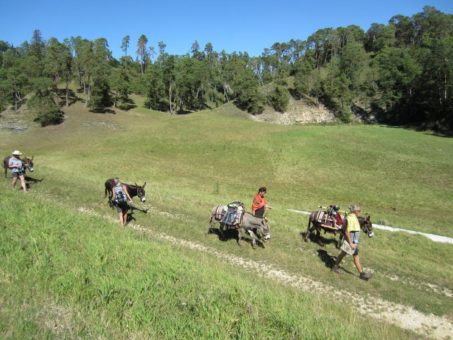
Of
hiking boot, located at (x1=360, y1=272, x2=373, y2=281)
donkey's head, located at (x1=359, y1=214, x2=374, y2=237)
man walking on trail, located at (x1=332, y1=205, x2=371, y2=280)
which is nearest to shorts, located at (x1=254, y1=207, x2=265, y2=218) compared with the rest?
man walking on trail, located at (x1=332, y1=205, x2=371, y2=280)

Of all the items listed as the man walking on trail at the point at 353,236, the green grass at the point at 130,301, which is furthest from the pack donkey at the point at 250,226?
the green grass at the point at 130,301

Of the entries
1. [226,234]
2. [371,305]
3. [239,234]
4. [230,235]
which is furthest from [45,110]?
[371,305]

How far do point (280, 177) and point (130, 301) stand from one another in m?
39.5

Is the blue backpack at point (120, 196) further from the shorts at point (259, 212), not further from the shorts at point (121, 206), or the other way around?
the shorts at point (259, 212)

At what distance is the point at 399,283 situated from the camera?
Result: 43.2 feet

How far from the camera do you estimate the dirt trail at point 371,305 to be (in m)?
10.3

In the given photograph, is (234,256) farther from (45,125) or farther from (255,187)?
(45,125)

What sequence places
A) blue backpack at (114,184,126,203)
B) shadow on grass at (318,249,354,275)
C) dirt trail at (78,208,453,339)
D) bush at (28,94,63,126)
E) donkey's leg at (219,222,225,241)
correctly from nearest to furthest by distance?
dirt trail at (78,208,453,339)
shadow on grass at (318,249,354,275)
blue backpack at (114,184,126,203)
donkey's leg at (219,222,225,241)
bush at (28,94,63,126)

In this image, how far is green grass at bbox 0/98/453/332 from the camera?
14930mm

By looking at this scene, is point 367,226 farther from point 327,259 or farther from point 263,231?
point 263,231

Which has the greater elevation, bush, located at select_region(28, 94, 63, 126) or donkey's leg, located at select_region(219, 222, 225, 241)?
bush, located at select_region(28, 94, 63, 126)

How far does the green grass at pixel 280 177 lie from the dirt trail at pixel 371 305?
47 centimetres

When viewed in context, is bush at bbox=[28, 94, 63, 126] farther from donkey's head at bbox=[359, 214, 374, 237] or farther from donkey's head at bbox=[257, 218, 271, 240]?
donkey's head at bbox=[359, 214, 374, 237]

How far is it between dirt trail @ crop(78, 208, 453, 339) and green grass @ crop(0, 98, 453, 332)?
471 mm
